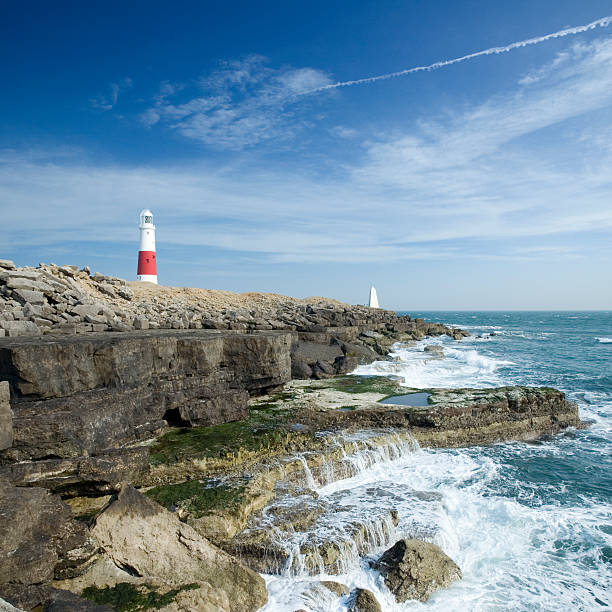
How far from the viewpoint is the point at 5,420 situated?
20.7ft

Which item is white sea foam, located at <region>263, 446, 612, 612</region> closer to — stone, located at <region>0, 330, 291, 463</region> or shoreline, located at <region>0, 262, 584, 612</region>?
shoreline, located at <region>0, 262, 584, 612</region>

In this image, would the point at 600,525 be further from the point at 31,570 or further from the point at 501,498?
the point at 31,570

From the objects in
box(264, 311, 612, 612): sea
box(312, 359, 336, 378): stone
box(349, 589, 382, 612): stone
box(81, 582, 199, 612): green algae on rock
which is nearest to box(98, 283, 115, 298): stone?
box(312, 359, 336, 378): stone

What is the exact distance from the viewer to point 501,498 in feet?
28.8

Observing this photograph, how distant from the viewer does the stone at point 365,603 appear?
546cm

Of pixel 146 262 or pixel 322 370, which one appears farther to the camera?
pixel 146 262

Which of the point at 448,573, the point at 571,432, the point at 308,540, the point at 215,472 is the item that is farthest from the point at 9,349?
the point at 571,432

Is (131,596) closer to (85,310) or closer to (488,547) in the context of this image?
(488,547)

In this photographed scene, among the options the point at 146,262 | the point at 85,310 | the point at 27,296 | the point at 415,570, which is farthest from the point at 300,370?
the point at 146,262

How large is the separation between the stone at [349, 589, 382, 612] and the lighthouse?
3719 centimetres

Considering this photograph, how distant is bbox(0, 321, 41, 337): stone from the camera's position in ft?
35.2

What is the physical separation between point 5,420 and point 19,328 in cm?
556

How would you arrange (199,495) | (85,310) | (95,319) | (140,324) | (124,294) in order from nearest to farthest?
(199,495)
(95,319)
(85,310)
(140,324)
(124,294)

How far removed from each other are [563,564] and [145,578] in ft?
19.6
